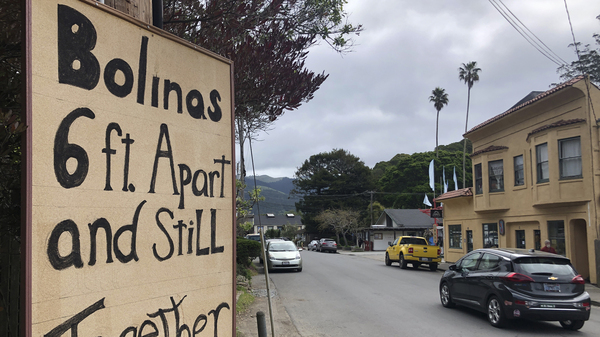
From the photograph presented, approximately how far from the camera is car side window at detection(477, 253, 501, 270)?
10096mm

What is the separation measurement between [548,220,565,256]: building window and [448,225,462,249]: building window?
8.39 m

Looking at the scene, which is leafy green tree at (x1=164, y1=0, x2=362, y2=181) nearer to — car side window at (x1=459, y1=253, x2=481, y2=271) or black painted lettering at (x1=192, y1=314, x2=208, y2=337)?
black painted lettering at (x1=192, y1=314, x2=208, y2=337)

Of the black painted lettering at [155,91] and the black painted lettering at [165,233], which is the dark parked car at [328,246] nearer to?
the black painted lettering at [165,233]

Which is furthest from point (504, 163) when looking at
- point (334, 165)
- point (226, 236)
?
point (334, 165)

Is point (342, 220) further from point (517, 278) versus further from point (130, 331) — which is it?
point (130, 331)

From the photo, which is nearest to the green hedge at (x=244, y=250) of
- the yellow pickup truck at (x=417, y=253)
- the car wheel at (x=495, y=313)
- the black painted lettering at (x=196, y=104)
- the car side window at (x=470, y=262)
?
the car side window at (x=470, y=262)

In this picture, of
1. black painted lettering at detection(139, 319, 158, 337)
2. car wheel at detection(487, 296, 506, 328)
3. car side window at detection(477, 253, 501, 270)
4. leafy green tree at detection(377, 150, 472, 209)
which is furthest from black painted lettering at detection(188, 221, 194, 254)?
leafy green tree at detection(377, 150, 472, 209)

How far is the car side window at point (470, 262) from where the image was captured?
11.0 meters

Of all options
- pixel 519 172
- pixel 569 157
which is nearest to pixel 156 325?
pixel 569 157

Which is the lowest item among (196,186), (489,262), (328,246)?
(328,246)

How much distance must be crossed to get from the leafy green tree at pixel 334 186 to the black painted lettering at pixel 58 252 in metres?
66.3

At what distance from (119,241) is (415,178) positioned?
226 feet

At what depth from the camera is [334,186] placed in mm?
71875

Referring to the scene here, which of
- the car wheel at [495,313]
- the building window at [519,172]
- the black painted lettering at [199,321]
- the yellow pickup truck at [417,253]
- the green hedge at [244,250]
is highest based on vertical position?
the building window at [519,172]
